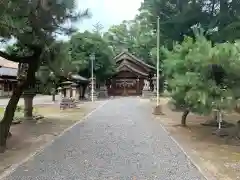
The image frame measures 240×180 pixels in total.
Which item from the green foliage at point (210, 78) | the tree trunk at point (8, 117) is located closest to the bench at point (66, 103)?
the green foliage at point (210, 78)

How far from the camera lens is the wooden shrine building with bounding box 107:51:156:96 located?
193 ft

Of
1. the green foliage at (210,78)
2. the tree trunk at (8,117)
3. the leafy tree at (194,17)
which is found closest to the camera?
the tree trunk at (8,117)

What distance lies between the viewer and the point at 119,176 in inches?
309

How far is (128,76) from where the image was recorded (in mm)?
59781

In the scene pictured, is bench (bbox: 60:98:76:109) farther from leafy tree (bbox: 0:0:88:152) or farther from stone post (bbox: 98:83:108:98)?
stone post (bbox: 98:83:108:98)

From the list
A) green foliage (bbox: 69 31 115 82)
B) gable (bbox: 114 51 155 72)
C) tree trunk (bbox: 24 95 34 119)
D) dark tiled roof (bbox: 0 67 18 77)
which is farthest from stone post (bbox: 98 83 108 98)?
tree trunk (bbox: 24 95 34 119)

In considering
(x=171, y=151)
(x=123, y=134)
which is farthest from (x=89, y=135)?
(x=171, y=151)

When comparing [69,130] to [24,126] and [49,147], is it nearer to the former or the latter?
[24,126]

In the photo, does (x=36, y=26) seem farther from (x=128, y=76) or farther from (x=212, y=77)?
(x=128, y=76)

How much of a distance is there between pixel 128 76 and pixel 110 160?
5031cm

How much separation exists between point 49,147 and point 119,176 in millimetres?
4625

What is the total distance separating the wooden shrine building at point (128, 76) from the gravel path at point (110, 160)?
44.0m

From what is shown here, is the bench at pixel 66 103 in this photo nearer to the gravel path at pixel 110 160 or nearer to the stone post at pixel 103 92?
the gravel path at pixel 110 160

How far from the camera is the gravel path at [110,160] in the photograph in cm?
796
